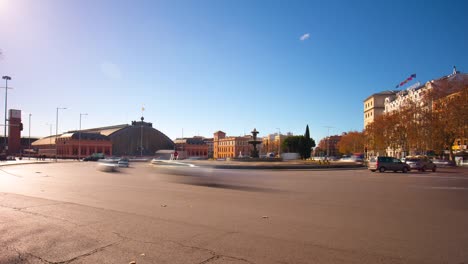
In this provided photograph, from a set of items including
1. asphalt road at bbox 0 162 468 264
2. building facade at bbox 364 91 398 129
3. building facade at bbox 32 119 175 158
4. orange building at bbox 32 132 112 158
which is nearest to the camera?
asphalt road at bbox 0 162 468 264

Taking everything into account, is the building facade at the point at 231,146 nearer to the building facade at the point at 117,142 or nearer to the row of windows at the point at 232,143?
the row of windows at the point at 232,143

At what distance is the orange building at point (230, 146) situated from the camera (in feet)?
479

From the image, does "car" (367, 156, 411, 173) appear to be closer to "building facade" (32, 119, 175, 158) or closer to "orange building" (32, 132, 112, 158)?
"building facade" (32, 119, 175, 158)

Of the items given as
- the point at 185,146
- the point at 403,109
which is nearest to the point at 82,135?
the point at 185,146

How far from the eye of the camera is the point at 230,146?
150875 millimetres

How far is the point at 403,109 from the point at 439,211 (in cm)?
6023

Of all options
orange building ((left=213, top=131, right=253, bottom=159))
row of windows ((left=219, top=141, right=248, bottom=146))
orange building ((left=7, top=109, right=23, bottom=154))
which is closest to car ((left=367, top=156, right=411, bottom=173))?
orange building ((left=7, top=109, right=23, bottom=154))

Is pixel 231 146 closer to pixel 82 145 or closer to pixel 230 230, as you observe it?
pixel 82 145

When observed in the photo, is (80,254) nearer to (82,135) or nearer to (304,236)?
(304,236)

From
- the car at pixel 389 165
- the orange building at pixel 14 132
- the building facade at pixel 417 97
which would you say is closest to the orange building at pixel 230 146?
the building facade at pixel 417 97

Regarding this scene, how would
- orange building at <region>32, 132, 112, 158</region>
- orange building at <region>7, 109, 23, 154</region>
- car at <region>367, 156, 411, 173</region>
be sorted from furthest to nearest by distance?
orange building at <region>32, 132, 112, 158</region>, orange building at <region>7, 109, 23, 154</region>, car at <region>367, 156, 411, 173</region>

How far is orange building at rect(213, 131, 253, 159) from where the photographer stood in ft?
479

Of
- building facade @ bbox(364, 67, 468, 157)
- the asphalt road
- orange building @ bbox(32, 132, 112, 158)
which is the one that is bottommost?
the asphalt road

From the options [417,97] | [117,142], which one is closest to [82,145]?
[117,142]
